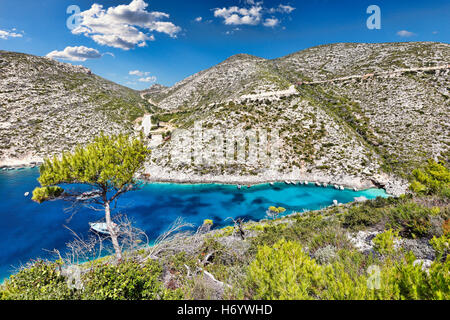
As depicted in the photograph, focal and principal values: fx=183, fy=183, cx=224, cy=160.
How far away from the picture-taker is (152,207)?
2866cm

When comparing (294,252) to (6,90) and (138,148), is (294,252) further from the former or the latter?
(6,90)

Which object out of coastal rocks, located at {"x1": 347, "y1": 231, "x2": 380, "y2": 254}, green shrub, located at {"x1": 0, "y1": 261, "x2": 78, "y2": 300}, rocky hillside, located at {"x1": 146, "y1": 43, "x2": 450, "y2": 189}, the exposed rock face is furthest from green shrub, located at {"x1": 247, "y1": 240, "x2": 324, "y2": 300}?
rocky hillside, located at {"x1": 146, "y1": 43, "x2": 450, "y2": 189}

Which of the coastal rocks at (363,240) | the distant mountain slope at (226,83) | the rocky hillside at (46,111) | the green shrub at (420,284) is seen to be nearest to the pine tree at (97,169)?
the green shrub at (420,284)

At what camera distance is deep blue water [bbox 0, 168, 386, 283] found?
824 inches

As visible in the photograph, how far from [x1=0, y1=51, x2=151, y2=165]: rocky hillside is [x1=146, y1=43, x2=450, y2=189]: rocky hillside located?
2164cm

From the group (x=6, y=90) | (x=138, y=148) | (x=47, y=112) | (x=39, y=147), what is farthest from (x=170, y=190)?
(x=6, y=90)

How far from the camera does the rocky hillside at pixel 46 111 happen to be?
44750mm

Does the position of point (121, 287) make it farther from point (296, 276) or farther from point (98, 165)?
point (98, 165)

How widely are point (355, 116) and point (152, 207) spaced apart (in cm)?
4852

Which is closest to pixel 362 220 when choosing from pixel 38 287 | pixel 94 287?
pixel 94 287

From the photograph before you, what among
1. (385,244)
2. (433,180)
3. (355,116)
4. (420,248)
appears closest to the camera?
(385,244)

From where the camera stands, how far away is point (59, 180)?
388 inches

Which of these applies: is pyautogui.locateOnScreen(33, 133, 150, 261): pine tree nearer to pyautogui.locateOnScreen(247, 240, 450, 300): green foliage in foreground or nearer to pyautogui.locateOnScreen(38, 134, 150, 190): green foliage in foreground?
pyautogui.locateOnScreen(38, 134, 150, 190): green foliage in foreground
